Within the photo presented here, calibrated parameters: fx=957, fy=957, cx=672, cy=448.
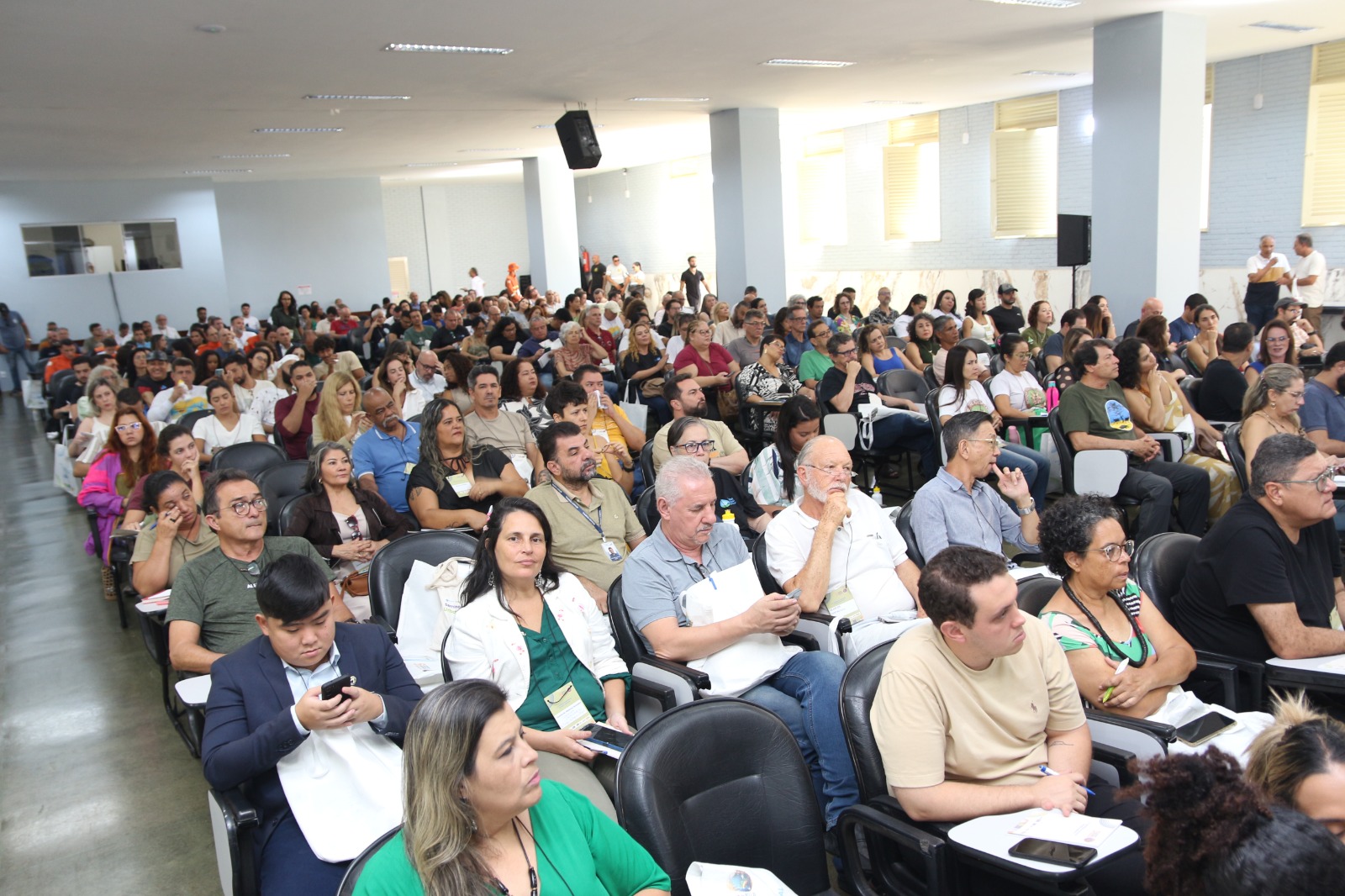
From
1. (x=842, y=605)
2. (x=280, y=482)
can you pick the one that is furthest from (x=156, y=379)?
(x=842, y=605)

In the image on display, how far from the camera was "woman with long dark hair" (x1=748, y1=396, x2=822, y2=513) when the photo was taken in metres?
4.49

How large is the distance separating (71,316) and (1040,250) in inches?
707

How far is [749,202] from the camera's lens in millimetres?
13461

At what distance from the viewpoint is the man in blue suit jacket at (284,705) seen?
221 centimetres

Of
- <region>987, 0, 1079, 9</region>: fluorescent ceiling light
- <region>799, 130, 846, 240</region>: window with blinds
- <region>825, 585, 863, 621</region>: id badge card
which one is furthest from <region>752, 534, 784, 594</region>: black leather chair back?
<region>799, 130, 846, 240</region>: window with blinds

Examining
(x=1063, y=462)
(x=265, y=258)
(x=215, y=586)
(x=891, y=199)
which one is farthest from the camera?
(x=265, y=258)

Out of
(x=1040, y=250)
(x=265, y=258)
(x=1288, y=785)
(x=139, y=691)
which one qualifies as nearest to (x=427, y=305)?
(x=265, y=258)

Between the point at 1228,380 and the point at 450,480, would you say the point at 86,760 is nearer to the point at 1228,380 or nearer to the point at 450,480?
the point at 450,480

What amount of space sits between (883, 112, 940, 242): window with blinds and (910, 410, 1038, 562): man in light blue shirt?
13850 mm

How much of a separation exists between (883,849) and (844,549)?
1315mm

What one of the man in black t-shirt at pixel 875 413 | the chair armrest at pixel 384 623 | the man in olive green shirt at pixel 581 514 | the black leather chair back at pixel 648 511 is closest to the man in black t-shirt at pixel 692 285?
the man in black t-shirt at pixel 875 413

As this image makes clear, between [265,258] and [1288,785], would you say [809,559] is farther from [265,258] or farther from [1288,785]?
[265,258]

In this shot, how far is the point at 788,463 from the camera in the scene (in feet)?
14.8

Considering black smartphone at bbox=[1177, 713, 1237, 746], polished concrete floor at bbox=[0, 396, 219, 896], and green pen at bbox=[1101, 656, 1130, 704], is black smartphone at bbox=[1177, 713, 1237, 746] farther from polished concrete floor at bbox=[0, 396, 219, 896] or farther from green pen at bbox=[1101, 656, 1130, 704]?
polished concrete floor at bbox=[0, 396, 219, 896]
